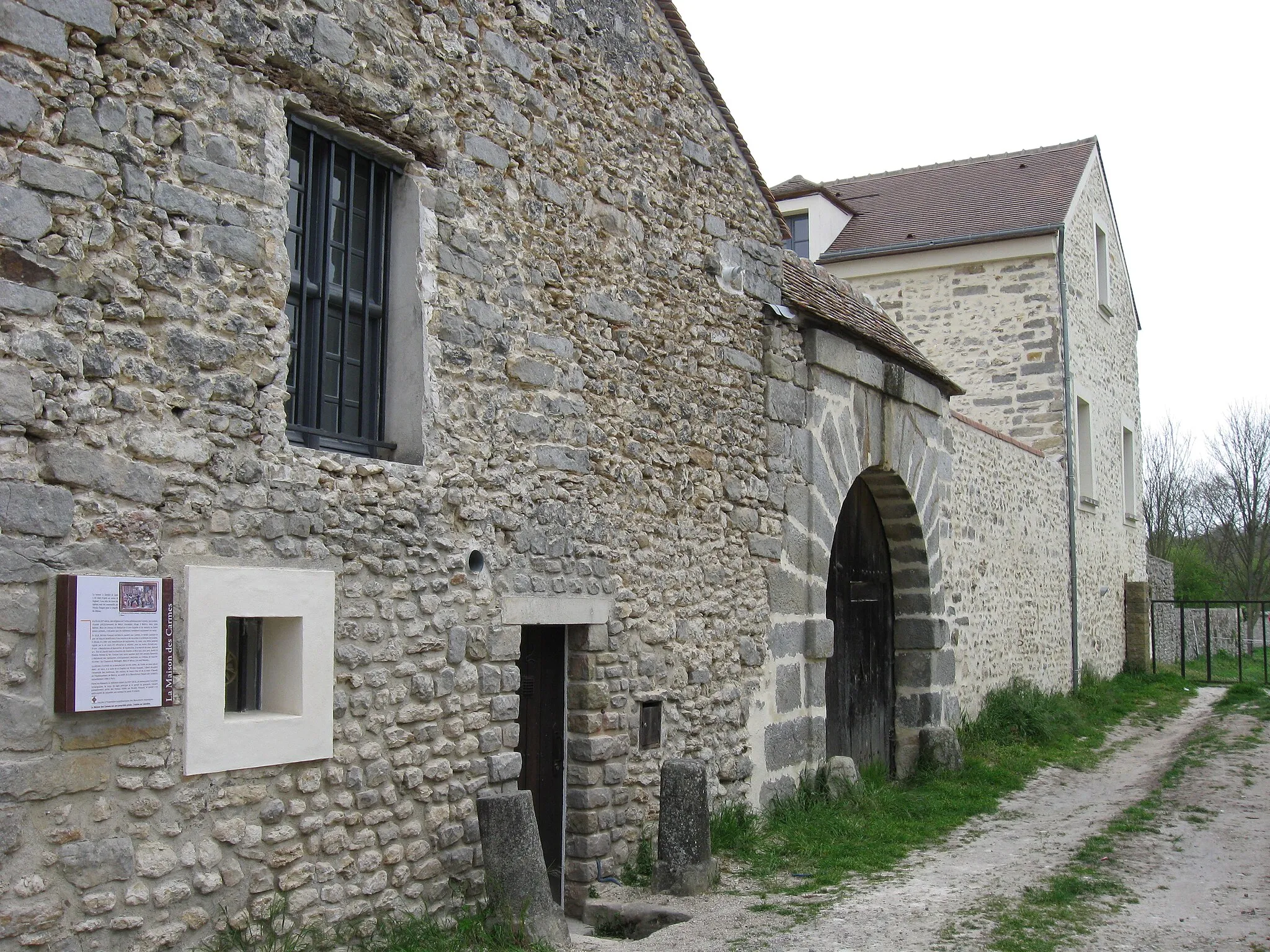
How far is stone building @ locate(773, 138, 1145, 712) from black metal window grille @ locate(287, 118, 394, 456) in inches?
280

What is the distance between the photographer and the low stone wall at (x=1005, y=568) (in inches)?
436

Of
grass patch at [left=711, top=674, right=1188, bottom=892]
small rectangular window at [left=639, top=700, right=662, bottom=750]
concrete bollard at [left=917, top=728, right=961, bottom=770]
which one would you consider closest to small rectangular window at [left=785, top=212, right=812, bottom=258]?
grass patch at [left=711, top=674, right=1188, bottom=892]

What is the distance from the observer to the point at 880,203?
674 inches

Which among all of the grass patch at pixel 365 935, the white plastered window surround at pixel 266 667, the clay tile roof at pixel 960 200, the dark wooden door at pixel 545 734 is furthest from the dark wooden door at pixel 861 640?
the clay tile roof at pixel 960 200

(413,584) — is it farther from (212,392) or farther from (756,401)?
(756,401)

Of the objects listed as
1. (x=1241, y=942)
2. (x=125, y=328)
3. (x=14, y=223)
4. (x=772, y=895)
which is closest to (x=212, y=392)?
(x=125, y=328)

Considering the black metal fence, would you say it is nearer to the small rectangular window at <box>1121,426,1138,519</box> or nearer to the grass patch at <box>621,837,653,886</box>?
the small rectangular window at <box>1121,426,1138,519</box>

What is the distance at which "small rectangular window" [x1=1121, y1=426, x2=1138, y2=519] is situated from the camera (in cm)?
1872

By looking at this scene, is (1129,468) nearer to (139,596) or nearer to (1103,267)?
(1103,267)

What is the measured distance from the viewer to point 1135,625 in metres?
18.0

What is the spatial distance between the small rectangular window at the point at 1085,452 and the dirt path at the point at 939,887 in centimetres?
660

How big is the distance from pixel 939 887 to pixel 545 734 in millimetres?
2262

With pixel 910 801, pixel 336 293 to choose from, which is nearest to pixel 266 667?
pixel 336 293

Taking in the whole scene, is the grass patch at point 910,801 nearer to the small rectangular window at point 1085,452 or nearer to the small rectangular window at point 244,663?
the small rectangular window at point 244,663
